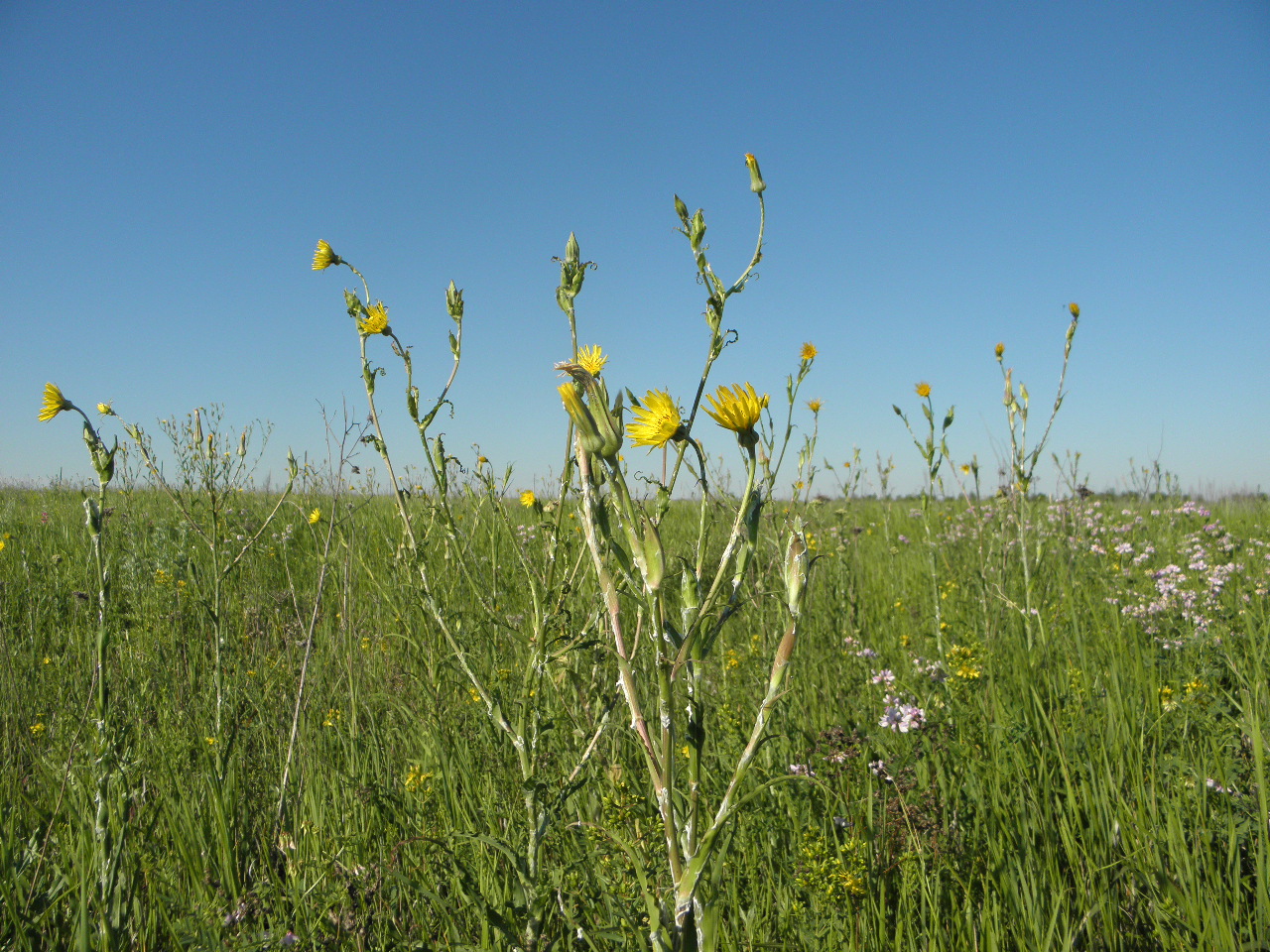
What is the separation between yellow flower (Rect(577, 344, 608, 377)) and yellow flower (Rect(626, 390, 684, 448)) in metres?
0.13

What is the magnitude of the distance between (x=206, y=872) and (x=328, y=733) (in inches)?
26.9

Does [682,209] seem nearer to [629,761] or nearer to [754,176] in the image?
[754,176]

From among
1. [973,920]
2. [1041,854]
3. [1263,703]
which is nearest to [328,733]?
[973,920]

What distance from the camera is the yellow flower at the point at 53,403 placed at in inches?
73.7

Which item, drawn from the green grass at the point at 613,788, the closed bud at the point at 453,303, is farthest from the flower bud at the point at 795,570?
the closed bud at the point at 453,303

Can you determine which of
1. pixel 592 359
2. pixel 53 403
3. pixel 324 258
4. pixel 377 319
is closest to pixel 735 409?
pixel 592 359

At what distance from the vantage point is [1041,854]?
1607 millimetres

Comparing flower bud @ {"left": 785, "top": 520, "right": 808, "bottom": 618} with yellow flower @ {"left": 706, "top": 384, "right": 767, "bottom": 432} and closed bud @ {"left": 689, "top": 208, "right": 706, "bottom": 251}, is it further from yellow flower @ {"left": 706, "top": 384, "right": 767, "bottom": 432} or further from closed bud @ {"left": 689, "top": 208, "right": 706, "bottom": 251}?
closed bud @ {"left": 689, "top": 208, "right": 706, "bottom": 251}

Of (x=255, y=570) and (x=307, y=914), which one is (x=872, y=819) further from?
(x=255, y=570)

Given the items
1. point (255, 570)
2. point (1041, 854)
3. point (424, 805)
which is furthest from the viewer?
point (255, 570)

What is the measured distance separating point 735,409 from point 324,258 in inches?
64.7

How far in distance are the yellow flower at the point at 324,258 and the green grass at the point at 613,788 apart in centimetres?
87

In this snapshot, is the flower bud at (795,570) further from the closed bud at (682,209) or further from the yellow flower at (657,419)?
the closed bud at (682,209)

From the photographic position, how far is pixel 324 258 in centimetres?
205
